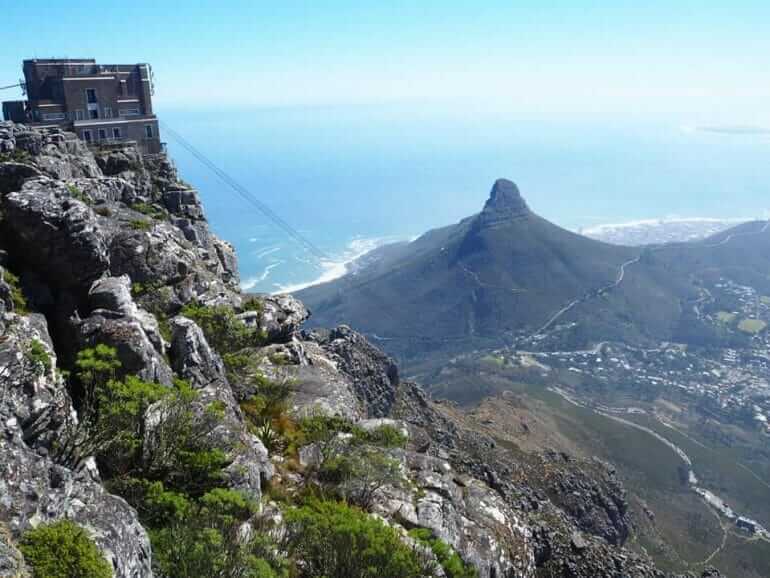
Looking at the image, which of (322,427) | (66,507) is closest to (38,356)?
(66,507)

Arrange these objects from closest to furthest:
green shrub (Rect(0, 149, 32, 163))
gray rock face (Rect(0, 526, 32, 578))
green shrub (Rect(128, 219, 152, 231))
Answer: gray rock face (Rect(0, 526, 32, 578)) < green shrub (Rect(128, 219, 152, 231)) < green shrub (Rect(0, 149, 32, 163))

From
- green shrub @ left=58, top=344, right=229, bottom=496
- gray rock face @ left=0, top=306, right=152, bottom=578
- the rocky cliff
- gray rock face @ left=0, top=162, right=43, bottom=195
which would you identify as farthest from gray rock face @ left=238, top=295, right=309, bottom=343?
gray rock face @ left=0, top=306, right=152, bottom=578

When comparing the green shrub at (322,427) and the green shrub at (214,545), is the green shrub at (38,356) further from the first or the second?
the green shrub at (322,427)

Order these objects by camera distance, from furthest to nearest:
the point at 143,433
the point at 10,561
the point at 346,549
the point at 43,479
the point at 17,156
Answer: the point at 17,156
the point at 143,433
the point at 346,549
the point at 43,479
the point at 10,561

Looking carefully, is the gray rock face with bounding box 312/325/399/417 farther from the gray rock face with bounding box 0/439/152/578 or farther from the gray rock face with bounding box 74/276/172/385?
the gray rock face with bounding box 0/439/152/578

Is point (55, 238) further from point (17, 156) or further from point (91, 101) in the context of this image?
point (91, 101)

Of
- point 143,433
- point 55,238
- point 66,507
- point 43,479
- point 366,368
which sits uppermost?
point 55,238

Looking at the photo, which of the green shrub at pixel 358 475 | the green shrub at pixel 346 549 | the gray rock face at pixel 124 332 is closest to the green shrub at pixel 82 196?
the gray rock face at pixel 124 332
